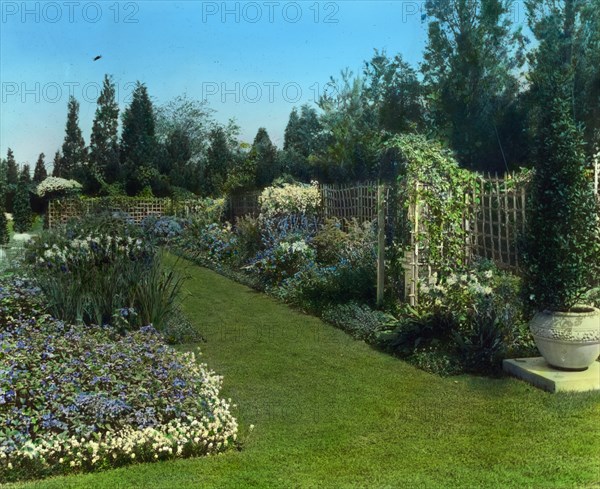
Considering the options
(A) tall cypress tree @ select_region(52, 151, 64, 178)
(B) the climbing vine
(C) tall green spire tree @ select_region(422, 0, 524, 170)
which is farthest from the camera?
(A) tall cypress tree @ select_region(52, 151, 64, 178)

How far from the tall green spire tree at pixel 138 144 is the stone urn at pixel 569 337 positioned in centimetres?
2425

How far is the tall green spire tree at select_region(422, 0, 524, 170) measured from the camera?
21.5 meters

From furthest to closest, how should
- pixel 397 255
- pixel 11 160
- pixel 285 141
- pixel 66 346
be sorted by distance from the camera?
pixel 11 160
pixel 285 141
pixel 397 255
pixel 66 346

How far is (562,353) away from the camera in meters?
5.23

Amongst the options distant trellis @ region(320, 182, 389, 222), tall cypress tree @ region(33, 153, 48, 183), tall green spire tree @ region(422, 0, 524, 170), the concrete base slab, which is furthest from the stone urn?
tall cypress tree @ region(33, 153, 48, 183)

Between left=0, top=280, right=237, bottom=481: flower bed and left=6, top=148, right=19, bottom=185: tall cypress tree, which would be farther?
left=6, top=148, right=19, bottom=185: tall cypress tree

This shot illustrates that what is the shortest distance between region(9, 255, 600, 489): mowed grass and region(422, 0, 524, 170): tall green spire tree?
16.5m

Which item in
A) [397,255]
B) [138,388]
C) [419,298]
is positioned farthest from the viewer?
[397,255]

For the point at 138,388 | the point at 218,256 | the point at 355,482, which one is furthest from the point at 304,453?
the point at 218,256

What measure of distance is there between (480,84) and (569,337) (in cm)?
1853

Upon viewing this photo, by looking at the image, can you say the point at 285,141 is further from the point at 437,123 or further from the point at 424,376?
the point at 424,376

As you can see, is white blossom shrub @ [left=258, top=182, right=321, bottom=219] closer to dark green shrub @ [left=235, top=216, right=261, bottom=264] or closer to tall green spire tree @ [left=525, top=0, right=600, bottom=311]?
dark green shrub @ [left=235, top=216, right=261, bottom=264]

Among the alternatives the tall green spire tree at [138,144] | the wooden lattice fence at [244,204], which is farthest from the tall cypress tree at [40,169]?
the wooden lattice fence at [244,204]

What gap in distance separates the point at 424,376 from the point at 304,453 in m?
2.00
